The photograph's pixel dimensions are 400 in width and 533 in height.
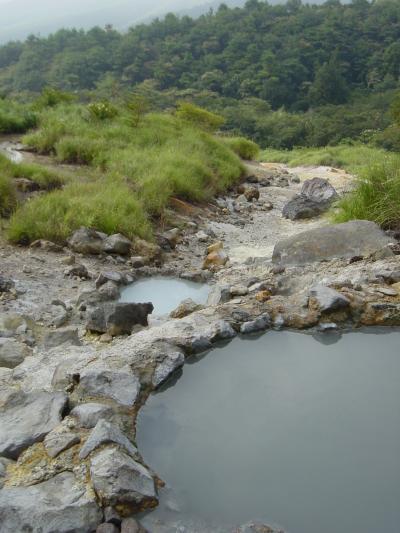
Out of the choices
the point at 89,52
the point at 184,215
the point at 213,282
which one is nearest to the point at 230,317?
the point at 213,282

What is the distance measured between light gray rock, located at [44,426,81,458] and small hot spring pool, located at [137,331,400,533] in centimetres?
29

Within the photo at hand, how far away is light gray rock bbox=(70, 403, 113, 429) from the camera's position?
92.1 inches

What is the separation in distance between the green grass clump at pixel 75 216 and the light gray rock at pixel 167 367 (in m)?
2.81

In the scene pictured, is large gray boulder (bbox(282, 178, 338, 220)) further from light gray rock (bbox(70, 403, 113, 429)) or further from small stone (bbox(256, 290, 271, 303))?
light gray rock (bbox(70, 403, 113, 429))

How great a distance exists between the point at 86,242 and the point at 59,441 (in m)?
3.11

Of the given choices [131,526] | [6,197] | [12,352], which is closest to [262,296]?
[12,352]

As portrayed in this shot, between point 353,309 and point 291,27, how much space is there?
54.2 m

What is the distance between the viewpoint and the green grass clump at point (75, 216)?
5.30 metres

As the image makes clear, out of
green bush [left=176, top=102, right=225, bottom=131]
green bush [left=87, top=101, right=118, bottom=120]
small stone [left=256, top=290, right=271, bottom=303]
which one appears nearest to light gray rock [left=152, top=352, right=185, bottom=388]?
small stone [left=256, top=290, right=271, bottom=303]

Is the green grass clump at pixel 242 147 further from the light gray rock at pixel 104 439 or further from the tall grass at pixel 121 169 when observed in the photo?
the light gray rock at pixel 104 439

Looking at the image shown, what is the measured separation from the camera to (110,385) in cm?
259

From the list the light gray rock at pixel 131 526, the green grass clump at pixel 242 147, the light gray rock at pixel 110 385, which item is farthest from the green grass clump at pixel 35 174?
the green grass clump at pixel 242 147

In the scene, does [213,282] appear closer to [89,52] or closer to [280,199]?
[280,199]

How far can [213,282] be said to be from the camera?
4809 mm
